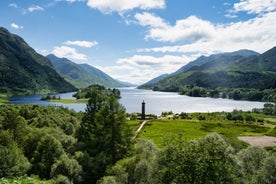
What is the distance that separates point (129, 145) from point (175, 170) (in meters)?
23.5

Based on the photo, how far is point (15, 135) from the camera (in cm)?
6731

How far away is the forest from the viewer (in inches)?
1261

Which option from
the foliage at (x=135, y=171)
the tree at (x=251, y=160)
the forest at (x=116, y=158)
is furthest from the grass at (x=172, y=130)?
→ the foliage at (x=135, y=171)

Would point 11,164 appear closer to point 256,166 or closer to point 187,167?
point 187,167

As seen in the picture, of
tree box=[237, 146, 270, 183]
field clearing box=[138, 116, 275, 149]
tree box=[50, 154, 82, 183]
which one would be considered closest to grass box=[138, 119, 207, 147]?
field clearing box=[138, 116, 275, 149]

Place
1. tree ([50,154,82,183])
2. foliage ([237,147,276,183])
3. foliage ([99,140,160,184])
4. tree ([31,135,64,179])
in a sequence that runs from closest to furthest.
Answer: foliage ([99,140,160,184]) < foliage ([237,147,276,183]) < tree ([50,154,82,183]) < tree ([31,135,64,179])

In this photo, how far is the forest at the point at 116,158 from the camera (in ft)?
105

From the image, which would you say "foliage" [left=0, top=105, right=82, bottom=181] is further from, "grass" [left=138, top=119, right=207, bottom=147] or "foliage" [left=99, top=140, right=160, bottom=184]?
"grass" [left=138, top=119, right=207, bottom=147]

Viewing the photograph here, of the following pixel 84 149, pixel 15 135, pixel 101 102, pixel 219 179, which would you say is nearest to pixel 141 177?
pixel 219 179

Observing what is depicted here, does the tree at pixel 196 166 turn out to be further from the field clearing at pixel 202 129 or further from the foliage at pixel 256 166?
A: the field clearing at pixel 202 129

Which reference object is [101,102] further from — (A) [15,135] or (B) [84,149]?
(A) [15,135]

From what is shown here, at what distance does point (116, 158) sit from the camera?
5312cm

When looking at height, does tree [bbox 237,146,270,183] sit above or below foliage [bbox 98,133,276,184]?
below

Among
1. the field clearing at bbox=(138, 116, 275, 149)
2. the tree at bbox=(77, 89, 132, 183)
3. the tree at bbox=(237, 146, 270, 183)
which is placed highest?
the tree at bbox=(77, 89, 132, 183)
